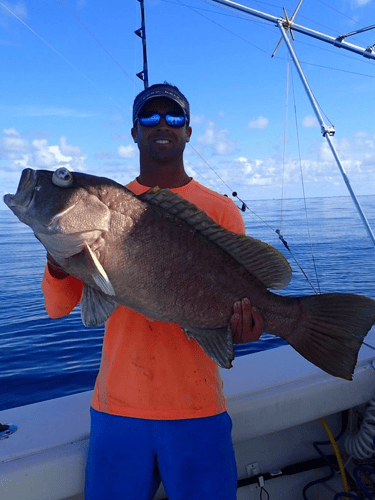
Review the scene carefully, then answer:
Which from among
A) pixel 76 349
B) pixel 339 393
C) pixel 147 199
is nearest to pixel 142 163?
pixel 147 199

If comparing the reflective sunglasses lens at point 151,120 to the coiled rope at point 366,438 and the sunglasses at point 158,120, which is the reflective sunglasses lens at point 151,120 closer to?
the sunglasses at point 158,120

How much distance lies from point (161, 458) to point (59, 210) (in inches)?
54.3

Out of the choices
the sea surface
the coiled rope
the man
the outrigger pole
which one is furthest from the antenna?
the coiled rope

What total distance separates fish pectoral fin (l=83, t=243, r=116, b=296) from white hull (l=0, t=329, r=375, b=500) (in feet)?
3.96

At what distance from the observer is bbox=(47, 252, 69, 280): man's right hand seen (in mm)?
2040

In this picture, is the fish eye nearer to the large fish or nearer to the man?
the large fish

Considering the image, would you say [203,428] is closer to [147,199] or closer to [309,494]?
[147,199]

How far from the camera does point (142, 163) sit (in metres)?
2.58

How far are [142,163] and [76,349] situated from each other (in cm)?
553

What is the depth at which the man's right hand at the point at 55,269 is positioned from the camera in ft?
6.69

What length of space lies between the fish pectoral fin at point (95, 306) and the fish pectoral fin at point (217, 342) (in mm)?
387

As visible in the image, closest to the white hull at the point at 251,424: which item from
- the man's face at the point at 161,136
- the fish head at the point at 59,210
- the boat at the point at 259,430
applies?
the boat at the point at 259,430

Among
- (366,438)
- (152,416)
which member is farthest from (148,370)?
(366,438)

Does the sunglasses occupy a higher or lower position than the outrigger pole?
lower
